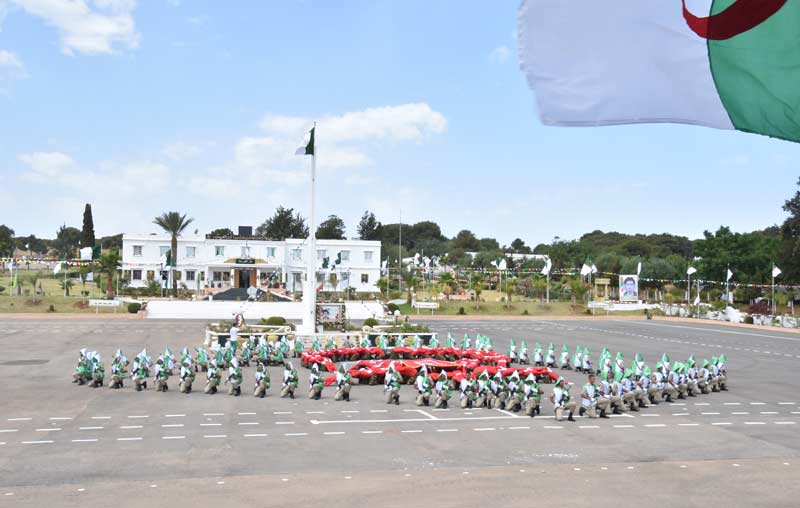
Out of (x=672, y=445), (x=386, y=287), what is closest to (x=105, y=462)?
(x=672, y=445)

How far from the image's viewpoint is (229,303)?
6962 cm

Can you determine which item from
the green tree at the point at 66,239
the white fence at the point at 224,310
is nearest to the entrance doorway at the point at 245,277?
the white fence at the point at 224,310

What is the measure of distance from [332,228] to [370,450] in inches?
5077

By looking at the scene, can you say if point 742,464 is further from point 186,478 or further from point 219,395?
point 219,395

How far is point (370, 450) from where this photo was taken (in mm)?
17922

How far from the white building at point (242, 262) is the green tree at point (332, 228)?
4294 centimetres

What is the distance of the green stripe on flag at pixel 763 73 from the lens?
605 centimetres

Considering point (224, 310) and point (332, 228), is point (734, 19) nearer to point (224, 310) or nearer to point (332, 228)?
point (224, 310)

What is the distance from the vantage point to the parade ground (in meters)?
14.3

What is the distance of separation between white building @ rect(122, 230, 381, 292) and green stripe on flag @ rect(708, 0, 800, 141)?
265ft

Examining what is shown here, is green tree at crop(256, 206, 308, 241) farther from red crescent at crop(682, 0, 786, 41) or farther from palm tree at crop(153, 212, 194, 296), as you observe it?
red crescent at crop(682, 0, 786, 41)

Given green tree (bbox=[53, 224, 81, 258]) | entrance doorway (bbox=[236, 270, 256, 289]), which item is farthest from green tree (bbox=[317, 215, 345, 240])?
green tree (bbox=[53, 224, 81, 258])

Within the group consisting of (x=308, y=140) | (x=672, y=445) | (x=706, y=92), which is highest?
(x=308, y=140)

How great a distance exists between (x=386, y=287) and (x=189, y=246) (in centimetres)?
2365
